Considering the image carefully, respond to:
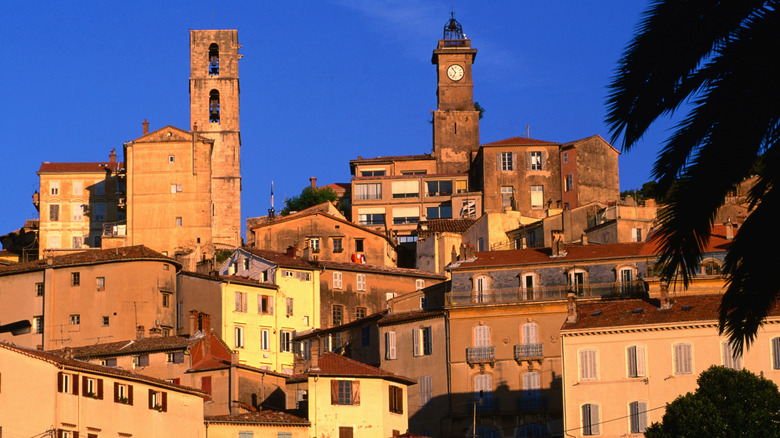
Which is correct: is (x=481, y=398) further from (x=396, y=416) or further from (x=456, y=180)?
(x=456, y=180)

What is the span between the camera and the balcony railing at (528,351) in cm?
6731

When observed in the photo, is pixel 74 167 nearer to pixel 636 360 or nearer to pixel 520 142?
pixel 520 142

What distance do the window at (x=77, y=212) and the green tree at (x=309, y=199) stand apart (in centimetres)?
1724

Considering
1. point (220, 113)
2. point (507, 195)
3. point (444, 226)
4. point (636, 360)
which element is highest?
point (220, 113)

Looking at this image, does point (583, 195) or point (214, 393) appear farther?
point (583, 195)

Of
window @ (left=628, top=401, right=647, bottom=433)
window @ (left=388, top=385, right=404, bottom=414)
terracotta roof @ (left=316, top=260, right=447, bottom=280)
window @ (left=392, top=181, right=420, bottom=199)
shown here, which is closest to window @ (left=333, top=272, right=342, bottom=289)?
terracotta roof @ (left=316, top=260, right=447, bottom=280)

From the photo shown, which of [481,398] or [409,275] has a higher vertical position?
[409,275]

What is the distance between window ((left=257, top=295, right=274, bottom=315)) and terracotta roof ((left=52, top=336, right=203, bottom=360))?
9.28 metres

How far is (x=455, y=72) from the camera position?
126 meters

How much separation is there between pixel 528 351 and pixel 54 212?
190 feet

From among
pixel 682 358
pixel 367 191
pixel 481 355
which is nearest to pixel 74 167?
pixel 367 191

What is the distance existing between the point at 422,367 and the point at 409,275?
17198 mm

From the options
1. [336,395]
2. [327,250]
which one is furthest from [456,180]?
[336,395]

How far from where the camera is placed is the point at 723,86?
11500 millimetres
